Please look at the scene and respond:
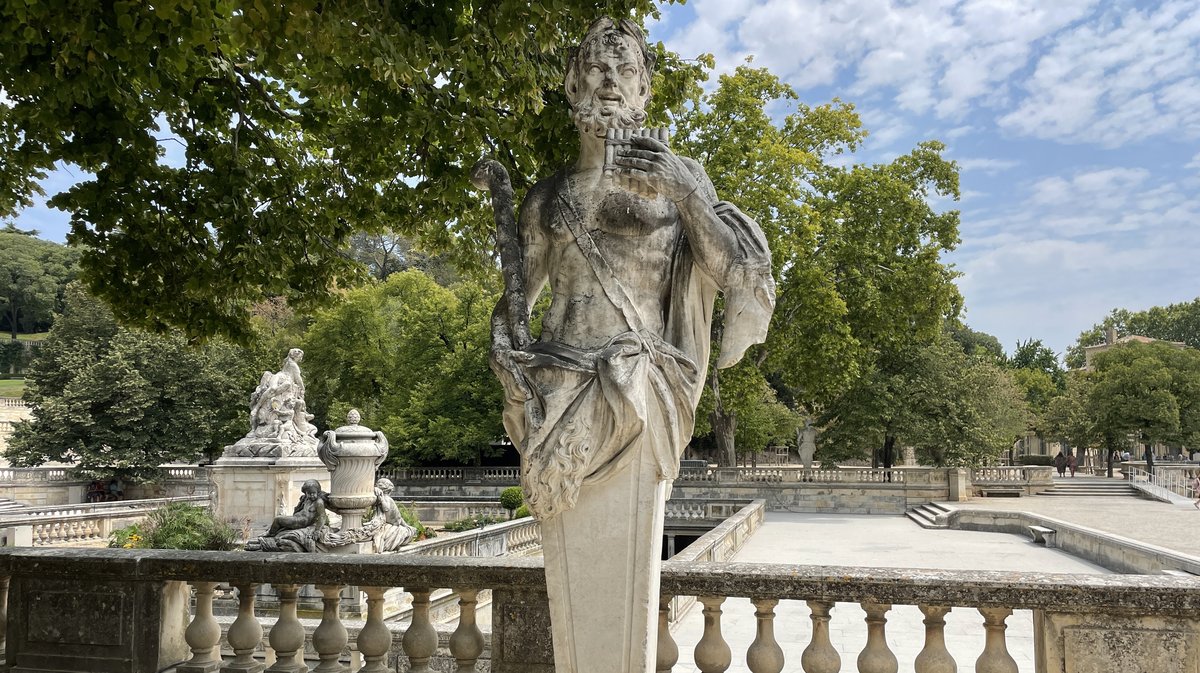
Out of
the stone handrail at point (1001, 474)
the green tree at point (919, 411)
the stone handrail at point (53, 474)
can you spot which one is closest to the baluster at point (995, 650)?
the green tree at point (919, 411)

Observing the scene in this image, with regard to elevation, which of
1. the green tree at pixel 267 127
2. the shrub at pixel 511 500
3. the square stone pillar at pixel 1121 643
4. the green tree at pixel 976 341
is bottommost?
the shrub at pixel 511 500

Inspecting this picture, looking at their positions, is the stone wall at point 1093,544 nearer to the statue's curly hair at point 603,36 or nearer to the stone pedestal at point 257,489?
the statue's curly hair at point 603,36

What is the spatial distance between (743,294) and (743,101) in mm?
26060

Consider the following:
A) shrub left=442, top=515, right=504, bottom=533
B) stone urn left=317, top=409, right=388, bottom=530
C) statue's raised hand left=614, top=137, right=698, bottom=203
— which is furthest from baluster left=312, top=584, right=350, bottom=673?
shrub left=442, top=515, right=504, bottom=533

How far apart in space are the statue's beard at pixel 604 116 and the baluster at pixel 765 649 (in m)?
2.15

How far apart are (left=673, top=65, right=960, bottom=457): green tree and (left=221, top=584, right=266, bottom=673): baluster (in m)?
21.9

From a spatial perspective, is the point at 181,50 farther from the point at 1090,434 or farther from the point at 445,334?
the point at 1090,434

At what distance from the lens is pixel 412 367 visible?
3669cm

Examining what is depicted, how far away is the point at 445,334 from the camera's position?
37.0 m

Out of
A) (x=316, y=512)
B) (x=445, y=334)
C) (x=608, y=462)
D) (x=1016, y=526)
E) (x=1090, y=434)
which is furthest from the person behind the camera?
(x=1090, y=434)

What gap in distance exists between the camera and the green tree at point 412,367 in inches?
1353

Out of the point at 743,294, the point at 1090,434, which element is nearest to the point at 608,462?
the point at 743,294

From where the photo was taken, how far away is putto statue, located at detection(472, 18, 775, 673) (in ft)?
9.16

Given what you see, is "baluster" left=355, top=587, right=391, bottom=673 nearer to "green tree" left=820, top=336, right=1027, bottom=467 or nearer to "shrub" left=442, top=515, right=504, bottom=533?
"shrub" left=442, top=515, right=504, bottom=533
